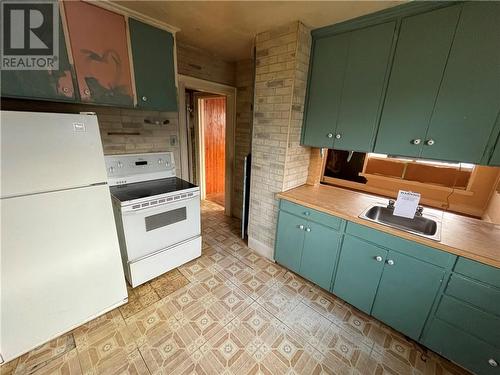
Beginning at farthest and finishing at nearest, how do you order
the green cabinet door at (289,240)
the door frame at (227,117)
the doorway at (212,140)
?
the doorway at (212,140) < the door frame at (227,117) < the green cabinet door at (289,240)

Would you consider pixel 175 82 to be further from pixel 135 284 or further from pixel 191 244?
pixel 135 284

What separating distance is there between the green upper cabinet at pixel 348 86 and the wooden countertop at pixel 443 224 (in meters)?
0.51

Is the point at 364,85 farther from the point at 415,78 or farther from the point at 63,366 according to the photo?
the point at 63,366

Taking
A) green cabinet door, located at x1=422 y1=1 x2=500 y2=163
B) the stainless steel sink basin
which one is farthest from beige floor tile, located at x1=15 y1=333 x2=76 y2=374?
green cabinet door, located at x1=422 y1=1 x2=500 y2=163

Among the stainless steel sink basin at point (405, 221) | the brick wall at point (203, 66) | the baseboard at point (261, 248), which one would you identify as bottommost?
Answer: the baseboard at point (261, 248)

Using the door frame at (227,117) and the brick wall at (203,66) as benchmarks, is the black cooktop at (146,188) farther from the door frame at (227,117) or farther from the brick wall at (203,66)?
the brick wall at (203,66)

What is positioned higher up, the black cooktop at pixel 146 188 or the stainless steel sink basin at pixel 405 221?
the black cooktop at pixel 146 188

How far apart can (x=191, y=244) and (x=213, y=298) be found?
0.62 m

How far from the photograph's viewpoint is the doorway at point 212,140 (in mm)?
3803

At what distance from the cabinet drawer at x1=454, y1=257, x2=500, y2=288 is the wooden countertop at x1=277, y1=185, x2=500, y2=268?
0.04m

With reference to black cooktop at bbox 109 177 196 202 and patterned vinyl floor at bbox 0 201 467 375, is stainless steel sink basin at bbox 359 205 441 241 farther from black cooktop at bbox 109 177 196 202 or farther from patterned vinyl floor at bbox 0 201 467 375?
black cooktop at bbox 109 177 196 202

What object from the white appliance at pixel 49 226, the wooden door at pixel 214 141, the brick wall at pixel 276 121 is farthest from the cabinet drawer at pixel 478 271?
the wooden door at pixel 214 141

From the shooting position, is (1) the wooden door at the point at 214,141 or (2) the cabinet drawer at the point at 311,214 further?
(1) the wooden door at the point at 214,141

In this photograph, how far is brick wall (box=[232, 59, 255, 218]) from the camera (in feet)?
9.13
